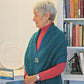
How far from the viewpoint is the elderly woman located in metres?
1.44

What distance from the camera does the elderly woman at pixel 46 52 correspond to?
1.44 meters

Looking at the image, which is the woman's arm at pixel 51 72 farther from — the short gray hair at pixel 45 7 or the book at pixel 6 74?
the short gray hair at pixel 45 7

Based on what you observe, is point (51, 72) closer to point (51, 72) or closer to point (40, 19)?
point (51, 72)

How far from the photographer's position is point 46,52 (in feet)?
4.76

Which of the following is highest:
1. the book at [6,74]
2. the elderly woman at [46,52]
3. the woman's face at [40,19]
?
the woman's face at [40,19]

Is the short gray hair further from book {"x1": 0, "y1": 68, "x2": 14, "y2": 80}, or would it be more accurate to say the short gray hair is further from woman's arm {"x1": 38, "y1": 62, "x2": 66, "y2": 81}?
book {"x1": 0, "y1": 68, "x2": 14, "y2": 80}

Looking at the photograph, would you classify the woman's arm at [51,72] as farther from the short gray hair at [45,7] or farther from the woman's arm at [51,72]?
the short gray hair at [45,7]

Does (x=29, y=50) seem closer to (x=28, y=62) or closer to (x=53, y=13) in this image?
(x=28, y=62)

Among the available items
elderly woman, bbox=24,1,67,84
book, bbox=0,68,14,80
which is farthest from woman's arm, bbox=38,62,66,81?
book, bbox=0,68,14,80

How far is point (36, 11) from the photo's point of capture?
1507mm

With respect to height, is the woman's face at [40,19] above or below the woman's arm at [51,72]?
above

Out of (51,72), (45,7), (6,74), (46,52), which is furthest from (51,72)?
(45,7)

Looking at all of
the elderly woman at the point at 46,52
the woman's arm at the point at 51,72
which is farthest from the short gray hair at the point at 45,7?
the woman's arm at the point at 51,72

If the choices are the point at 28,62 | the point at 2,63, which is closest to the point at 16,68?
the point at 2,63
